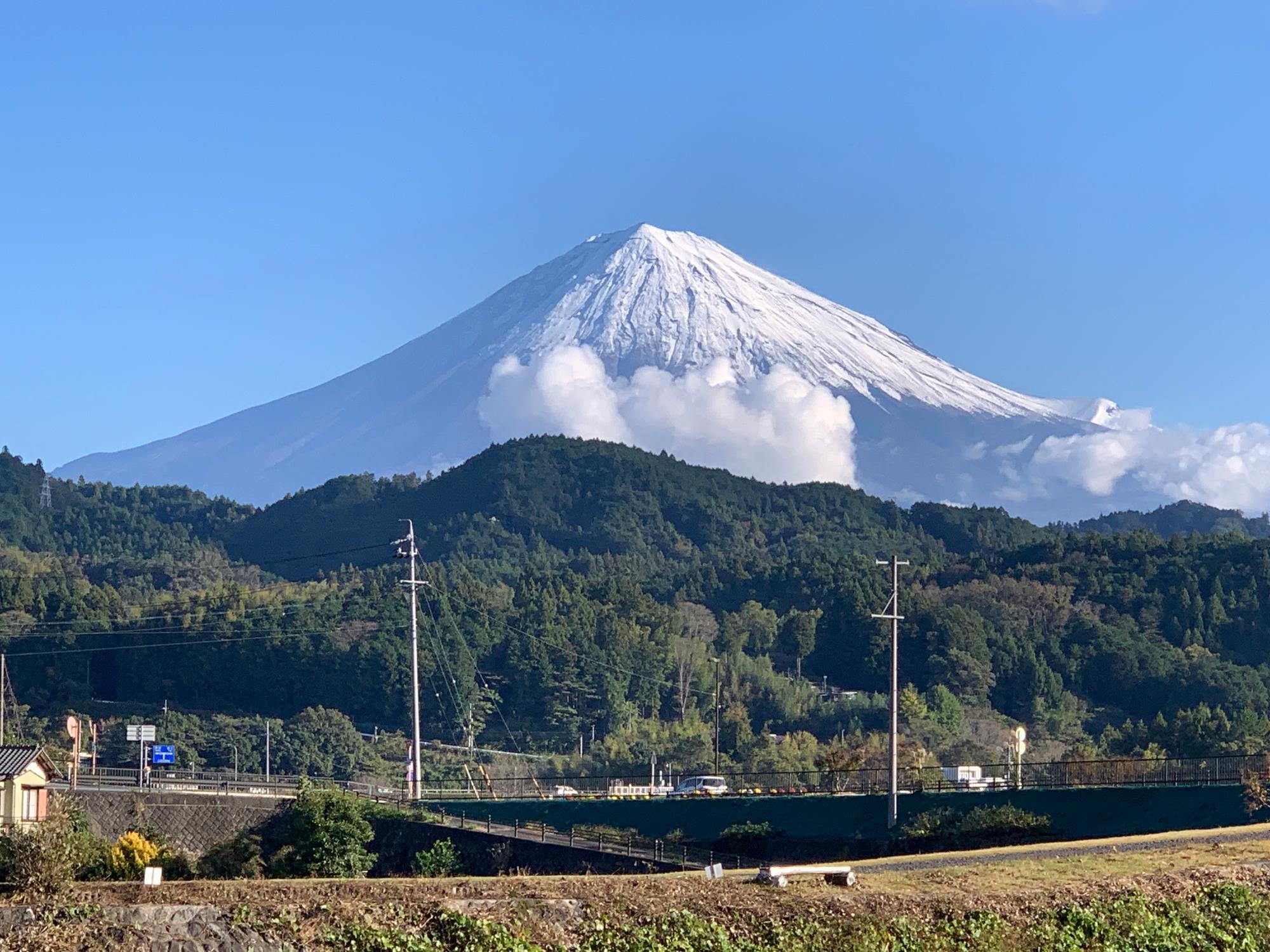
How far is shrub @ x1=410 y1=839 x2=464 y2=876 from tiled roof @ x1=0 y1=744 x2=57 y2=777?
9571mm

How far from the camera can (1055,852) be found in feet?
115

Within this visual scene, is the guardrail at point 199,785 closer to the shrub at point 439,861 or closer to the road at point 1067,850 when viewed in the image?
the shrub at point 439,861

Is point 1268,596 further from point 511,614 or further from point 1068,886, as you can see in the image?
point 1068,886

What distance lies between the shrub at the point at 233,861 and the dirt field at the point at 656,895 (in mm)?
13737

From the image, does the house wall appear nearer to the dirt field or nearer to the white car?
the dirt field

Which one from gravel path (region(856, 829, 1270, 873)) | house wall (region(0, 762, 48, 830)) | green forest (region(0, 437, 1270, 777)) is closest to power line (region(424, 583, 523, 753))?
green forest (region(0, 437, 1270, 777))

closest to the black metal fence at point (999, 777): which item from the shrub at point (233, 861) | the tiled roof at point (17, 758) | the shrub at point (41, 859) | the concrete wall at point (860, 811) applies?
the concrete wall at point (860, 811)

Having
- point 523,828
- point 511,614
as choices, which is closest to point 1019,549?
point 511,614

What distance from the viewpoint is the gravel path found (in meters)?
32.1

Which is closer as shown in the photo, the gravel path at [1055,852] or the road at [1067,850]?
the gravel path at [1055,852]

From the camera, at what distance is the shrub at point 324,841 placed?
41219 mm

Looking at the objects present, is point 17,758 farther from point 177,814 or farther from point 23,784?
point 177,814

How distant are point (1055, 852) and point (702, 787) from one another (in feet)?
115

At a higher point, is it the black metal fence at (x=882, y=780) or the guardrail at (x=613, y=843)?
the black metal fence at (x=882, y=780)
